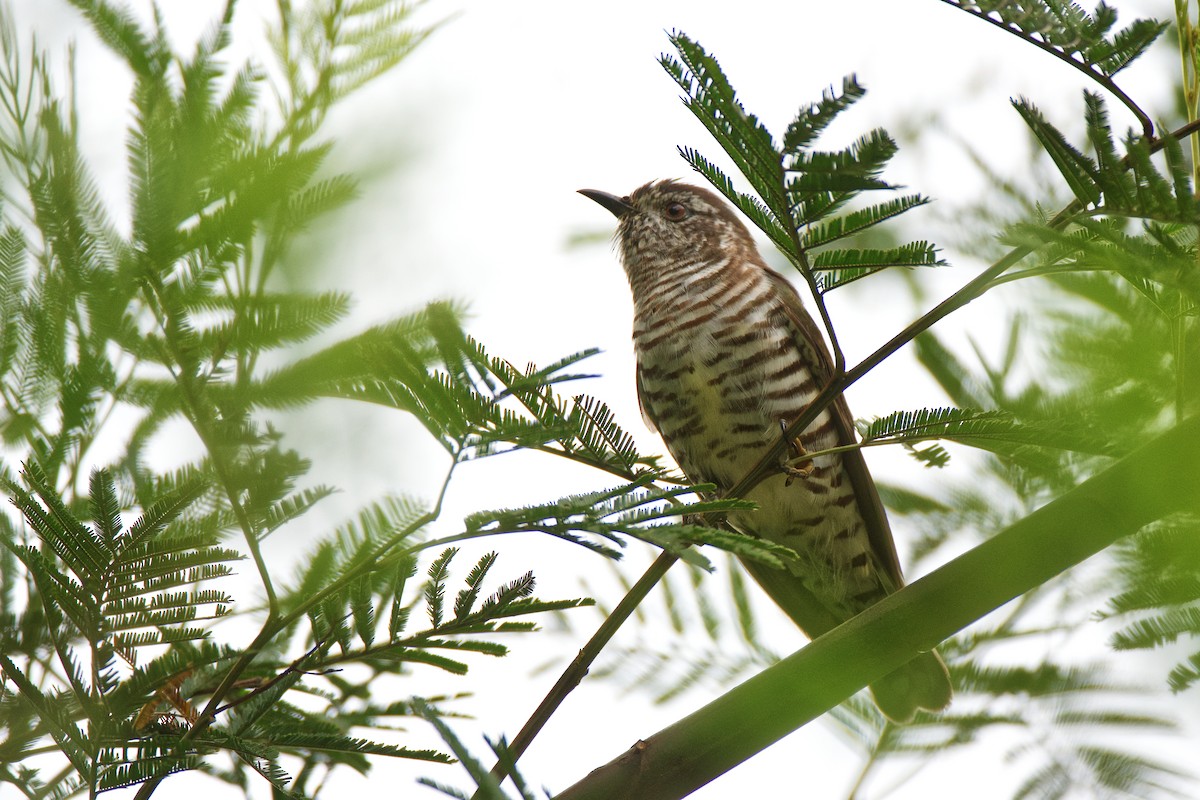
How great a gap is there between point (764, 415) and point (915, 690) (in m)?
1.15

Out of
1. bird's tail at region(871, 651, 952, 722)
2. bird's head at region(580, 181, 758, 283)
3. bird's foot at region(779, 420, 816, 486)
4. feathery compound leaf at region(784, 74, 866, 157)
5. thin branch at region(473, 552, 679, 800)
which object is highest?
bird's head at region(580, 181, 758, 283)

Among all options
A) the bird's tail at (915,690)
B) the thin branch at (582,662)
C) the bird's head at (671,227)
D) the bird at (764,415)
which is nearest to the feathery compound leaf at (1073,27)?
the thin branch at (582,662)

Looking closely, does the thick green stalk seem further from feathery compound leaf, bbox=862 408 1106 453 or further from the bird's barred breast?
the bird's barred breast

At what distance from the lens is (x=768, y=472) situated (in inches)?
99.7

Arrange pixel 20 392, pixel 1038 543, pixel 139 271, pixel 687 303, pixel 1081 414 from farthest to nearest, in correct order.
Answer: pixel 687 303, pixel 20 392, pixel 1038 543, pixel 139 271, pixel 1081 414

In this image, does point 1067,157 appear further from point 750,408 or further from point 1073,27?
point 750,408

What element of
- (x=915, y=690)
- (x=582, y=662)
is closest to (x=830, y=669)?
(x=582, y=662)

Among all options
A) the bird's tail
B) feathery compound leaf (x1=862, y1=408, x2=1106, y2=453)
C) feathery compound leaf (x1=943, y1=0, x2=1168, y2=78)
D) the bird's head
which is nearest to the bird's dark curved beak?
the bird's head

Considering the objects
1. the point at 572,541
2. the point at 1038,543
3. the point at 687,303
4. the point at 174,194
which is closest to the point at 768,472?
the point at 1038,543

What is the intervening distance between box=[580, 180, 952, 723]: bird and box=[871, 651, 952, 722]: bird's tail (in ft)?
2.14

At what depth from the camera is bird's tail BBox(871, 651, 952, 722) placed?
11.8 feet

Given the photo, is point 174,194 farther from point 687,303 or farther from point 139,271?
point 687,303

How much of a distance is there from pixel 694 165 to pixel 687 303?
2693 mm

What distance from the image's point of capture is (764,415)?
4223mm
